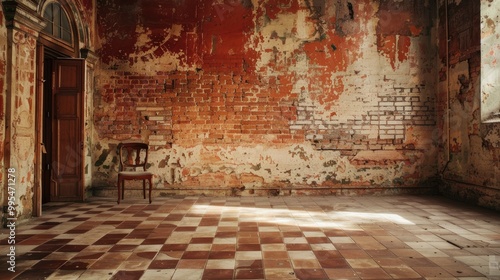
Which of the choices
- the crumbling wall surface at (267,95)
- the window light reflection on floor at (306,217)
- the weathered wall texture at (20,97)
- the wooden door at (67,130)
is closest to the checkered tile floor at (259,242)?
the window light reflection on floor at (306,217)

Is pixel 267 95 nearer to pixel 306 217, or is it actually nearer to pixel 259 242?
pixel 306 217

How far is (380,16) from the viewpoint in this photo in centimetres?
632

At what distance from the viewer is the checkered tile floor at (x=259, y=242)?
8.47ft

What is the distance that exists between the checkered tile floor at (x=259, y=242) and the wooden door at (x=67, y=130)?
42 centimetres

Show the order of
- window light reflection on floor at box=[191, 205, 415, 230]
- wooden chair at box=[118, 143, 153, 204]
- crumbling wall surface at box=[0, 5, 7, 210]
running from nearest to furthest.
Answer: crumbling wall surface at box=[0, 5, 7, 210], window light reflection on floor at box=[191, 205, 415, 230], wooden chair at box=[118, 143, 153, 204]

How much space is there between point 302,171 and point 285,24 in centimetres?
271

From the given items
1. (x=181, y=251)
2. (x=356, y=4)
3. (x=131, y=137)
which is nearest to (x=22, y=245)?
(x=181, y=251)

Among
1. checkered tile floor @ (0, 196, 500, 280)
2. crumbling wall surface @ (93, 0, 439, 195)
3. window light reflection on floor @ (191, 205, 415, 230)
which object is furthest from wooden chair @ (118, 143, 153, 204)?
window light reflection on floor @ (191, 205, 415, 230)

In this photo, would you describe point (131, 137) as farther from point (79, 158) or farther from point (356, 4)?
point (356, 4)

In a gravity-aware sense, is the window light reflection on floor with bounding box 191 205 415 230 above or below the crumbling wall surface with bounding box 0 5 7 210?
below

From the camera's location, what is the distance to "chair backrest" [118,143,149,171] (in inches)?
228

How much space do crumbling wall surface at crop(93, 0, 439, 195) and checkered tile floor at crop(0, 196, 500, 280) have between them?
1.04 m

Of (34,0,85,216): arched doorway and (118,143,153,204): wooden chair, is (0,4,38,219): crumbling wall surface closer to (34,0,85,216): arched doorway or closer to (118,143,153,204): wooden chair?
(34,0,85,216): arched doorway

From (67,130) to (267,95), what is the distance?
137 inches
